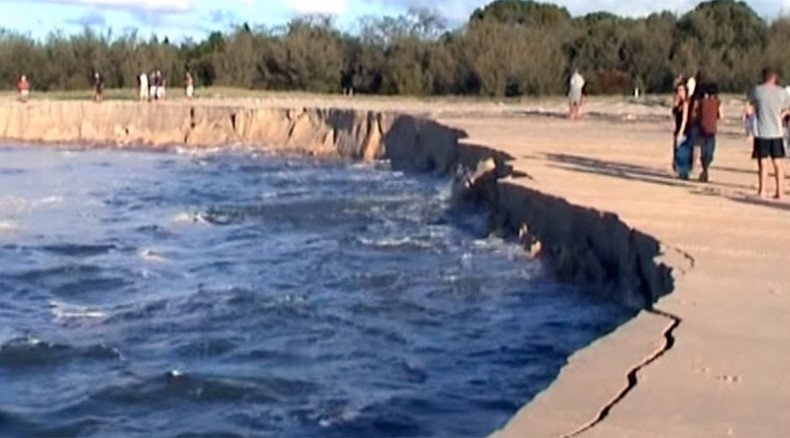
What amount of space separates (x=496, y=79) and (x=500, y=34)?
3.66 m

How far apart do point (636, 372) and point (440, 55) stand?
196ft

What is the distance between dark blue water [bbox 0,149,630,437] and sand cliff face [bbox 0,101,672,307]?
44cm

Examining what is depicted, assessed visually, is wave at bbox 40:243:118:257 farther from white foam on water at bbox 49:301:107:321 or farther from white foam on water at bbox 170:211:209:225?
white foam on water at bbox 49:301:107:321

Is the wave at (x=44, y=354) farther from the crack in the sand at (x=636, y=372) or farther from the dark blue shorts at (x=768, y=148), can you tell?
the dark blue shorts at (x=768, y=148)

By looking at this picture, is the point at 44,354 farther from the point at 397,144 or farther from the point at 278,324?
the point at 397,144

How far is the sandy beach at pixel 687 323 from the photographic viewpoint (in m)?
8.31

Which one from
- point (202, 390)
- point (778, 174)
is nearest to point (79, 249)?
point (778, 174)

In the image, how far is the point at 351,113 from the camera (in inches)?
1929

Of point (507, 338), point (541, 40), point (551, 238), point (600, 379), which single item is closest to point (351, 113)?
point (541, 40)

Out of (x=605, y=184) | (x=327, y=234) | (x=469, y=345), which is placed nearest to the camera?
(x=469, y=345)

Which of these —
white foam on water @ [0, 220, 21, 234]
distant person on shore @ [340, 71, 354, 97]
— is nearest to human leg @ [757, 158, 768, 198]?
white foam on water @ [0, 220, 21, 234]

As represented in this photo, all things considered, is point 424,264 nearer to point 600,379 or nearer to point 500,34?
point 600,379

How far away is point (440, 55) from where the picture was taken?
68.5 metres

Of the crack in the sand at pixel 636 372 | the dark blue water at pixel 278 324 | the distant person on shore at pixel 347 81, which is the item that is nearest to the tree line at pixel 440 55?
the distant person on shore at pixel 347 81
